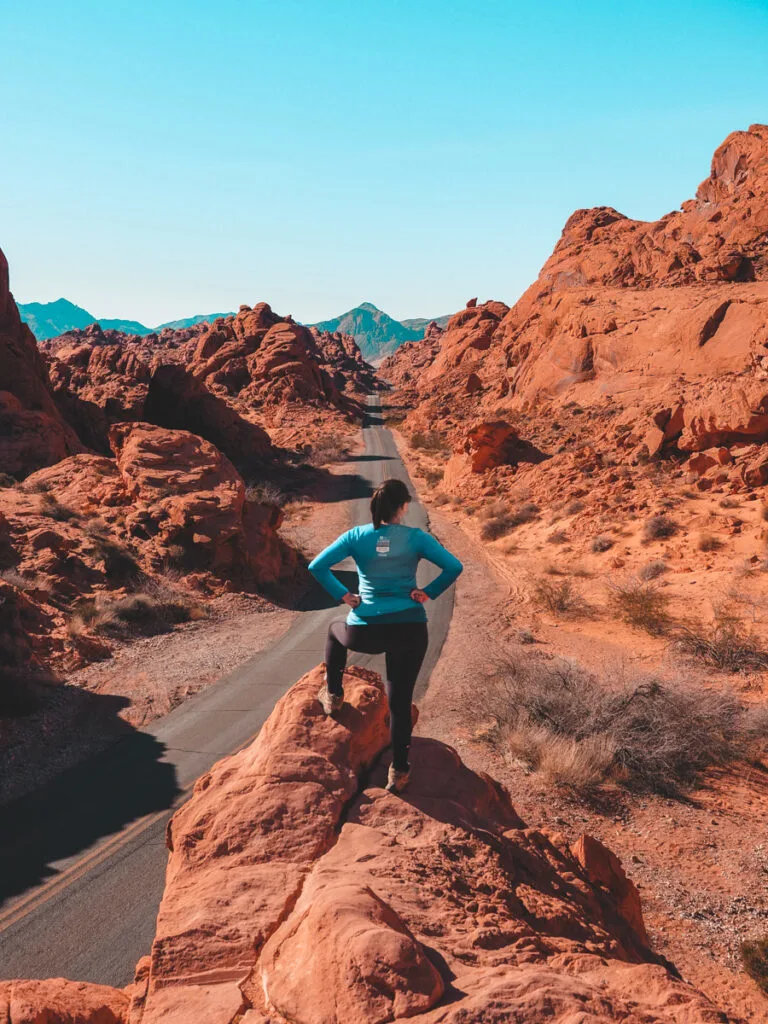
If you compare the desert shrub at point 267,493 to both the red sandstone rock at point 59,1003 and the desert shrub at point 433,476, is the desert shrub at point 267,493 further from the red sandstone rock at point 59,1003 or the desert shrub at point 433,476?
the red sandstone rock at point 59,1003

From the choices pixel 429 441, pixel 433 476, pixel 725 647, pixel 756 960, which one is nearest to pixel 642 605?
pixel 725 647

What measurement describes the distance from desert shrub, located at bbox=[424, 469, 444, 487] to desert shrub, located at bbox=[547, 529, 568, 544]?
49.3 ft

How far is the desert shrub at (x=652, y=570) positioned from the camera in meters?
17.8

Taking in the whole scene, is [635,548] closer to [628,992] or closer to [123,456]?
[123,456]

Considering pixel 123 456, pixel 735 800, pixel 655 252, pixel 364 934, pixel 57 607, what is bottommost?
pixel 735 800

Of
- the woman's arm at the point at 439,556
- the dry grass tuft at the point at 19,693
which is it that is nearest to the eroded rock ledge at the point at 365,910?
the woman's arm at the point at 439,556

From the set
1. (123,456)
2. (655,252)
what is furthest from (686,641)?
(655,252)

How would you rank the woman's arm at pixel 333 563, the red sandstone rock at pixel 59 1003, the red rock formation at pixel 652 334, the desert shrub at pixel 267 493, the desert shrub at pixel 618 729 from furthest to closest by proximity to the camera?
the desert shrub at pixel 267 493
the red rock formation at pixel 652 334
the desert shrub at pixel 618 729
the woman's arm at pixel 333 563
the red sandstone rock at pixel 59 1003

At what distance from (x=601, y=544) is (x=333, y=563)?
1836 centimetres

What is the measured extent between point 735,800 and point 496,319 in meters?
73.3

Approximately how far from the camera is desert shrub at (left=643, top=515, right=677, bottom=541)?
1985 cm

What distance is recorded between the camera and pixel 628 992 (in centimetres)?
239

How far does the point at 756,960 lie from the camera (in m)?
4.98

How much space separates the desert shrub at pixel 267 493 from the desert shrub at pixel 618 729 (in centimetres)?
2260
